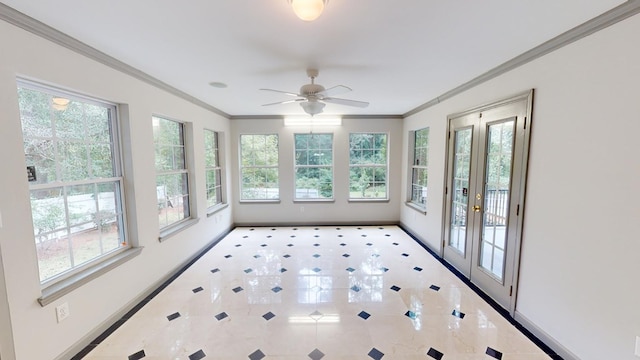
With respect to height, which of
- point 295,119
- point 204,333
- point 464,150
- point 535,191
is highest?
point 295,119

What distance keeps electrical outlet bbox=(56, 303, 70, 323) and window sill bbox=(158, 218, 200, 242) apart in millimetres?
1187

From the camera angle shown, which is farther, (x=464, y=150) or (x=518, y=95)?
(x=464, y=150)

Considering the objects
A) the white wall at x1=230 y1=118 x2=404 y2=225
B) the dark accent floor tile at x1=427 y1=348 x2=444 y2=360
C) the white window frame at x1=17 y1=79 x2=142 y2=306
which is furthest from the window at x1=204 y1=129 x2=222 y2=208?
the dark accent floor tile at x1=427 y1=348 x2=444 y2=360

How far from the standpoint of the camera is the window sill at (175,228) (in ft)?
10.6

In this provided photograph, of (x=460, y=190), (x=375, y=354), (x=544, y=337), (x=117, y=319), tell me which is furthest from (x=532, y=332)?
(x=117, y=319)

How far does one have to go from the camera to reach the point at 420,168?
5.03 metres

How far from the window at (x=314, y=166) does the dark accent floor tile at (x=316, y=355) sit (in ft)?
12.8

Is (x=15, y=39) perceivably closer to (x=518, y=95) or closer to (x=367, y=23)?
(x=367, y=23)

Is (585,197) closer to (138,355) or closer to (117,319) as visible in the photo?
(138,355)

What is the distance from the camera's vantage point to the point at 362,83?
3.21 m

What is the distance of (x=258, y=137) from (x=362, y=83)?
3.17m

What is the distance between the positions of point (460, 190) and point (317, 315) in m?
2.53

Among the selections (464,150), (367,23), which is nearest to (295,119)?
(464,150)

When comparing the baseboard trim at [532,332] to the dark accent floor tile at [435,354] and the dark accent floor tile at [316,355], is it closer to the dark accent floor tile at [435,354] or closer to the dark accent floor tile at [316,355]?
the dark accent floor tile at [435,354]
